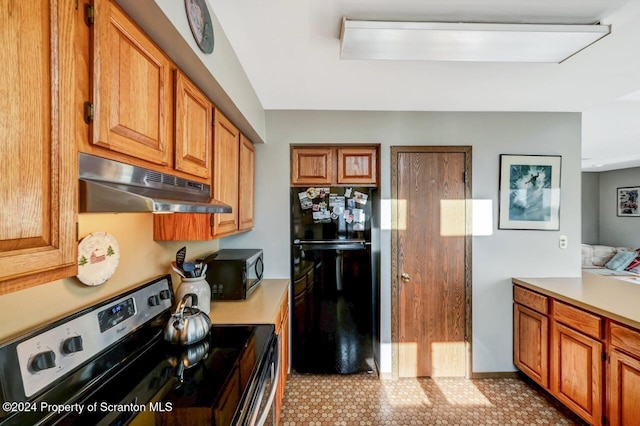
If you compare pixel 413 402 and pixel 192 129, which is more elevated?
pixel 192 129

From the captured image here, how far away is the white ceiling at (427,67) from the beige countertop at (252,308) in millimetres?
1536

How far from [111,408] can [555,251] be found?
10.7 feet

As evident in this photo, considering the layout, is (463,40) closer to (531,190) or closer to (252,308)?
(531,190)

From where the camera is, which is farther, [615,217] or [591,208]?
[591,208]

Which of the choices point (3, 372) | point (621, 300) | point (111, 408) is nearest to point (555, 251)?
point (621, 300)

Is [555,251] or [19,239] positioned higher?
[19,239]

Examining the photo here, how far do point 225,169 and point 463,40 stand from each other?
1499 mm

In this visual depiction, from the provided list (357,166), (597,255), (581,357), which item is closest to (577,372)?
(581,357)

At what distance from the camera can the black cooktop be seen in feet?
2.81

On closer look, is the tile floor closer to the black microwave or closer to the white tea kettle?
the black microwave

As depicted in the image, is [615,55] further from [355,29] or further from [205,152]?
[205,152]

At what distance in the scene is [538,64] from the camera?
5.82 ft

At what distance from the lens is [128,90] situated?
0.91 m

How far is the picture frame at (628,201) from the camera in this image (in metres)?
5.57
